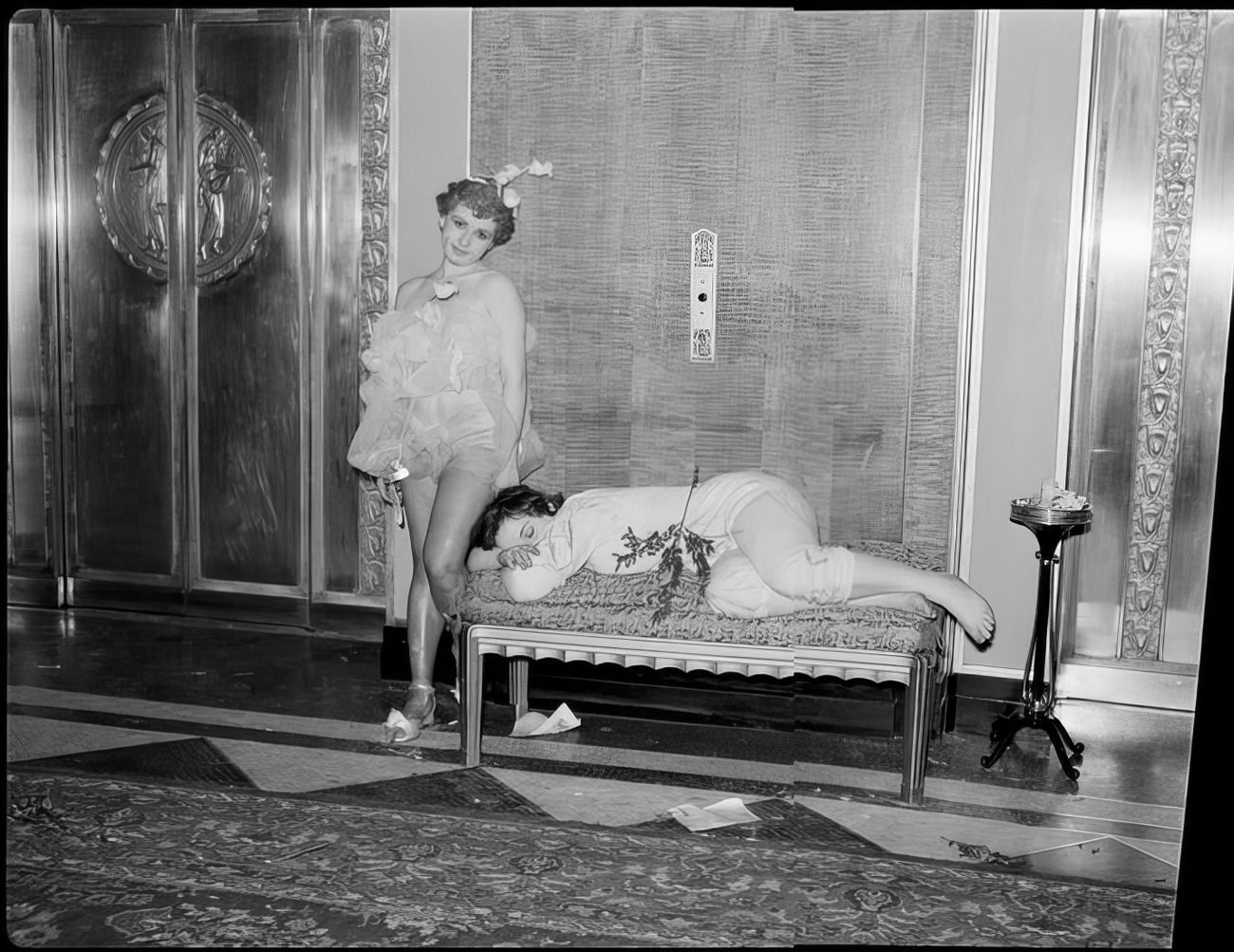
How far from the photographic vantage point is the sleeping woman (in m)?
3.34

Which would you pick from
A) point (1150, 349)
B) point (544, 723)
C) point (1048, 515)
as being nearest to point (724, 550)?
point (544, 723)

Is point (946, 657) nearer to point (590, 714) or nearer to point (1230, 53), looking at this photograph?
point (590, 714)

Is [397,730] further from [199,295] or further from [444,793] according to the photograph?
[199,295]

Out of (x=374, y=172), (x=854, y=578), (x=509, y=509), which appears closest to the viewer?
(x=854, y=578)

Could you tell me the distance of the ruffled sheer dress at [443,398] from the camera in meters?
3.67

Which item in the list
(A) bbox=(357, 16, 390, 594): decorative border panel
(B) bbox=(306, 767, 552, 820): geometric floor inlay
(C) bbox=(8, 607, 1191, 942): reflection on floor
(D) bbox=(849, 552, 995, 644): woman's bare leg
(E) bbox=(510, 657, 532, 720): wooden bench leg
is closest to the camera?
(C) bbox=(8, 607, 1191, 942): reflection on floor

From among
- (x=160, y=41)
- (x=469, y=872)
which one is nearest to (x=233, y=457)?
(x=160, y=41)

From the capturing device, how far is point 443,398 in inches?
146

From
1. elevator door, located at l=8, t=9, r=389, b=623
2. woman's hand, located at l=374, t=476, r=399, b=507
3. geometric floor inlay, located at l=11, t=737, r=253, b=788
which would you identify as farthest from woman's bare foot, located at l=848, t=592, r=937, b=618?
elevator door, located at l=8, t=9, r=389, b=623

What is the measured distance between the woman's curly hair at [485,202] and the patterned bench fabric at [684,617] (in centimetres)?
101

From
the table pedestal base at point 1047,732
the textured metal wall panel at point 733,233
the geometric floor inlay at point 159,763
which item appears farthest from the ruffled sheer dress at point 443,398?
the table pedestal base at point 1047,732

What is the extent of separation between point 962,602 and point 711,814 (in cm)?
88

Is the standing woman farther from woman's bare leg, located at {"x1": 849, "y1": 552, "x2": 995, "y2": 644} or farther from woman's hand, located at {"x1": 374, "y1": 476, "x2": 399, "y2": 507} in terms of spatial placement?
woman's bare leg, located at {"x1": 849, "y1": 552, "x2": 995, "y2": 644}

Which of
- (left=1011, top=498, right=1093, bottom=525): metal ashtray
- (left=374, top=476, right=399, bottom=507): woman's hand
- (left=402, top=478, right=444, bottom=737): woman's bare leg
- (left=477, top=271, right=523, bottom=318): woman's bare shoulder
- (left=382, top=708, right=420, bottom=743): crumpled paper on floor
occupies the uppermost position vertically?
(left=477, top=271, right=523, bottom=318): woman's bare shoulder
